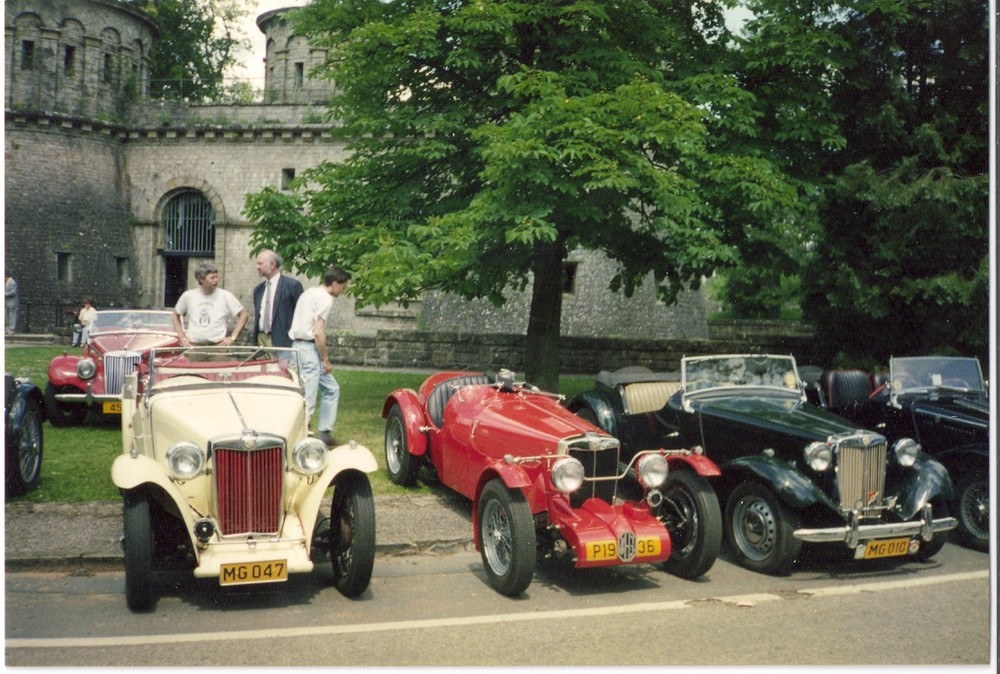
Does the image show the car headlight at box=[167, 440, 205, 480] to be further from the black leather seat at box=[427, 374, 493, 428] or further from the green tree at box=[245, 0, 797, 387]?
the green tree at box=[245, 0, 797, 387]

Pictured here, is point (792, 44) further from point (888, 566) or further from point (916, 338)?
point (888, 566)

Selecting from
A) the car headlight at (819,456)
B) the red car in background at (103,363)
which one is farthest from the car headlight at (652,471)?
the red car in background at (103,363)

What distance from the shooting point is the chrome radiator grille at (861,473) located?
216 inches

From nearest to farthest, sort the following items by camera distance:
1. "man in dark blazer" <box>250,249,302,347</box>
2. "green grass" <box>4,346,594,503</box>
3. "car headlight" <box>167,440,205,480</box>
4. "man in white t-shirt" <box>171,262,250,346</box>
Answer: "car headlight" <box>167,440,205,480</box> → "green grass" <box>4,346,594,503</box> → "man in white t-shirt" <box>171,262,250,346</box> → "man in dark blazer" <box>250,249,302,347</box>

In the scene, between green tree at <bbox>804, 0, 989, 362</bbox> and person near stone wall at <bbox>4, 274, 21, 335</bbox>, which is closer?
person near stone wall at <bbox>4, 274, 21, 335</bbox>

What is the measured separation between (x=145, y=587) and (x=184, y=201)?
4.58 meters

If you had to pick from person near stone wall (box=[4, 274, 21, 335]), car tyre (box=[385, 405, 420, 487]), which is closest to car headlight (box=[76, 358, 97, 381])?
person near stone wall (box=[4, 274, 21, 335])

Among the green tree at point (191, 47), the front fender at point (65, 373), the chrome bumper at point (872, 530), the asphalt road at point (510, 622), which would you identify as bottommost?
the asphalt road at point (510, 622)

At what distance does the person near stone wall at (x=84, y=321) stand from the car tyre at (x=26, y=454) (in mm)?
1295

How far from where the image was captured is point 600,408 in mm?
7461

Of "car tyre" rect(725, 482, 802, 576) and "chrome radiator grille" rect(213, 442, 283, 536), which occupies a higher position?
"chrome radiator grille" rect(213, 442, 283, 536)

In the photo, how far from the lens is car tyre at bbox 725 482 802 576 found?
206 inches

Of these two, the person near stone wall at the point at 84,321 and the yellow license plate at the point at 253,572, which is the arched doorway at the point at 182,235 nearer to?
the person near stone wall at the point at 84,321

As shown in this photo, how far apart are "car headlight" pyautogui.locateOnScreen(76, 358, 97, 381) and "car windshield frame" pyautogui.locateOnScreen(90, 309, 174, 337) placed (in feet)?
1.87
